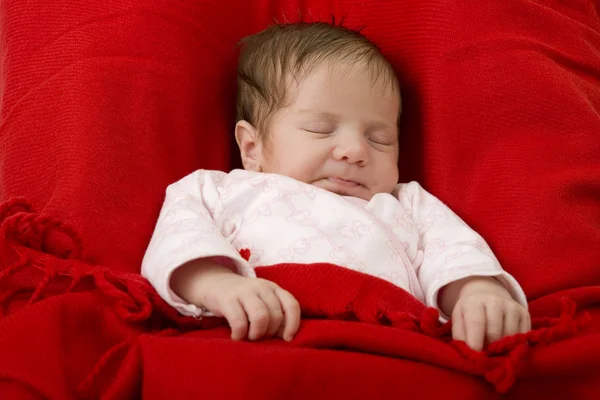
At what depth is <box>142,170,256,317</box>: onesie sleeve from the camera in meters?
0.97

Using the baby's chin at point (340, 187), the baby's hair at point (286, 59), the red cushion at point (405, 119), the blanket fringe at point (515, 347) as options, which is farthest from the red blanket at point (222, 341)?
the baby's hair at point (286, 59)

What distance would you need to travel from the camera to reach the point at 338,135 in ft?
3.94

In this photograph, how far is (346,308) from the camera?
96 cm

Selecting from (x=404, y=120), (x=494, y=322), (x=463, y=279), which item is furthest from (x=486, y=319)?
(x=404, y=120)

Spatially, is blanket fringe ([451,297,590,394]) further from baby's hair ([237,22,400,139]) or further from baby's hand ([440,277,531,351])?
baby's hair ([237,22,400,139])

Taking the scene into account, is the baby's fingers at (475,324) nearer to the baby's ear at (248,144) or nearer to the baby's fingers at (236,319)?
the baby's fingers at (236,319)

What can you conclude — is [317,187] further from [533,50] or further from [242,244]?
[533,50]

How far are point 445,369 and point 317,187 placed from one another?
1.37 ft

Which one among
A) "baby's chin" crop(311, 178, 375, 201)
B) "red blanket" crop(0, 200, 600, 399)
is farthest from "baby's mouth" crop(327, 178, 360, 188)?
"red blanket" crop(0, 200, 600, 399)

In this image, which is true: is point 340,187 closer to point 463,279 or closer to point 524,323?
point 463,279

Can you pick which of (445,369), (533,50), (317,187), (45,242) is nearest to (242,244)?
(317,187)

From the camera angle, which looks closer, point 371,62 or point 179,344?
point 179,344

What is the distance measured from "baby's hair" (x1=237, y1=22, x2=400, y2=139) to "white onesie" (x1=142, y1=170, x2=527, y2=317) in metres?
0.15

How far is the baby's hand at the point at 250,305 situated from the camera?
34.4 inches
